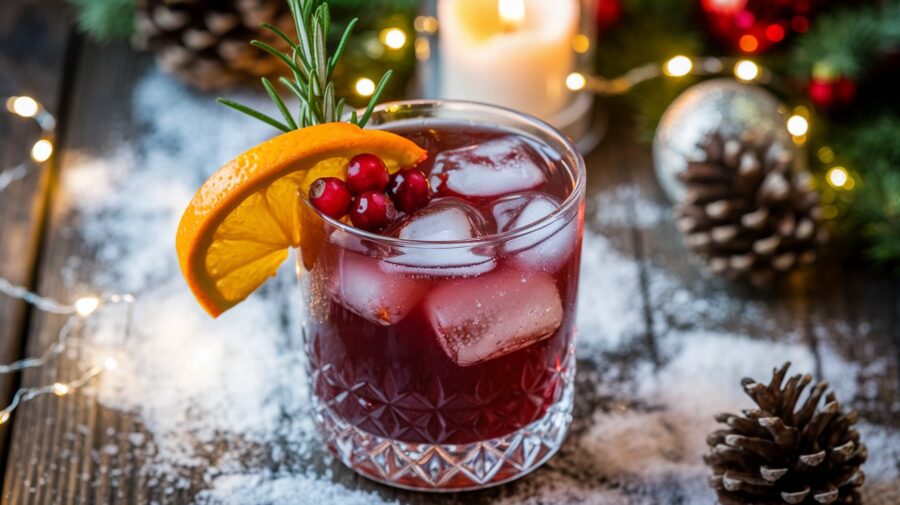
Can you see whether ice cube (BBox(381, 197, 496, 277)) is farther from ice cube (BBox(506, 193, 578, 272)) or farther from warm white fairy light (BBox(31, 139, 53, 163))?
warm white fairy light (BBox(31, 139, 53, 163))

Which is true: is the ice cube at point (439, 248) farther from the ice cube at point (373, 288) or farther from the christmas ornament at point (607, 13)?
the christmas ornament at point (607, 13)

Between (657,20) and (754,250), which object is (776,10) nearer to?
(657,20)

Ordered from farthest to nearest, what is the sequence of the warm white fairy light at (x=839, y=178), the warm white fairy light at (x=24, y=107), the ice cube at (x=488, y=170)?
1. the warm white fairy light at (x=24, y=107)
2. the warm white fairy light at (x=839, y=178)
3. the ice cube at (x=488, y=170)

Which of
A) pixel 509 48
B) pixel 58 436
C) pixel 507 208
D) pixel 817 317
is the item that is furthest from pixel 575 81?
pixel 58 436

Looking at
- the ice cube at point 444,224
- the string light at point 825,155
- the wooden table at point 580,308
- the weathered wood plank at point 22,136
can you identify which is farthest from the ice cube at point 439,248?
the string light at point 825,155

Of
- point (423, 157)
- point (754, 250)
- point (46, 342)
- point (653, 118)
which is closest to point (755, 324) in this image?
point (754, 250)

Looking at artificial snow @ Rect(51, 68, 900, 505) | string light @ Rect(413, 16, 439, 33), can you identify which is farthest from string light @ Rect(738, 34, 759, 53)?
string light @ Rect(413, 16, 439, 33)

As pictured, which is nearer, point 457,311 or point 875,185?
point 457,311

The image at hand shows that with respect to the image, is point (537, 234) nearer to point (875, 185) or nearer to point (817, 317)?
point (817, 317)
